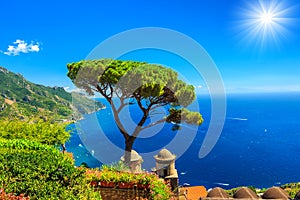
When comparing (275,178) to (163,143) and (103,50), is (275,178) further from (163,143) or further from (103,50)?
(103,50)

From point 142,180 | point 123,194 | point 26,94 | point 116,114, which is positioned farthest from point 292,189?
point 26,94

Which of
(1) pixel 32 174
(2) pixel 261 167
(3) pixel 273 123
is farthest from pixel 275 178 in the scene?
(3) pixel 273 123

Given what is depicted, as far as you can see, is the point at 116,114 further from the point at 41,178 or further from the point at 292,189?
the point at 292,189

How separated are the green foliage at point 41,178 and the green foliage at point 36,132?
18.8 ft

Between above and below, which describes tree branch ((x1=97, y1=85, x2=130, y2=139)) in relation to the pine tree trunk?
above

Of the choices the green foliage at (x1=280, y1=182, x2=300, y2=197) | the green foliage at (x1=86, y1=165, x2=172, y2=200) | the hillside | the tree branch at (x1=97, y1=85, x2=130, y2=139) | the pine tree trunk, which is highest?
the hillside

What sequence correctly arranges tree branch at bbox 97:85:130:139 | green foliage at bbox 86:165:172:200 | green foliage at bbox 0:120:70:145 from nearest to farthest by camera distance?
green foliage at bbox 86:165:172:200 → green foliage at bbox 0:120:70:145 → tree branch at bbox 97:85:130:139

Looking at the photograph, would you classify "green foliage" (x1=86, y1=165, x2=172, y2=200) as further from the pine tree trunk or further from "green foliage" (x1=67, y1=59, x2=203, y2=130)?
"green foliage" (x1=67, y1=59, x2=203, y2=130)

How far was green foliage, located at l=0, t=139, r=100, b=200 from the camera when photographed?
15.1 ft

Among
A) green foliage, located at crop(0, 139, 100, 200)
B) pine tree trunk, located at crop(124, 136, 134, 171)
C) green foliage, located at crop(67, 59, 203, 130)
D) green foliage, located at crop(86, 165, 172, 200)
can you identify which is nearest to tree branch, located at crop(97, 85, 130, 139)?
green foliage, located at crop(67, 59, 203, 130)

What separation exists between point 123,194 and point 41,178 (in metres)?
2.38

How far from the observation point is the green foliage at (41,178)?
459cm

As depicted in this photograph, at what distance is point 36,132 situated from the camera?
472 inches

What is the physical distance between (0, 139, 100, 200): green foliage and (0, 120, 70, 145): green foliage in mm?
5730
